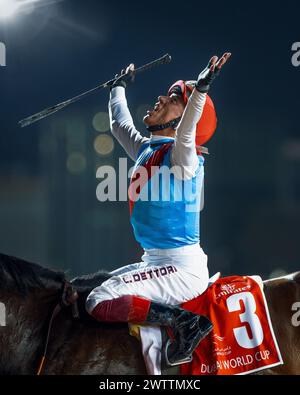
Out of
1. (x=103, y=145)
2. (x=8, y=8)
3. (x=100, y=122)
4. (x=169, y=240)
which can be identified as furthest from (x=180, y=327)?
(x=8, y=8)

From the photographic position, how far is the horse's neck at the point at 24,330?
6.35 feet

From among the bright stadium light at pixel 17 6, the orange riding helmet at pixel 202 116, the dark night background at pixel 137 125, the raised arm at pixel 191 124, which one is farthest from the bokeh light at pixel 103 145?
the raised arm at pixel 191 124

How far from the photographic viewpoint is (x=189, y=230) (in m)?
2.13

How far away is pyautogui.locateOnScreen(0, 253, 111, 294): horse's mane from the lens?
6.57 ft

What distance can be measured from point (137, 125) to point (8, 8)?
1464mm

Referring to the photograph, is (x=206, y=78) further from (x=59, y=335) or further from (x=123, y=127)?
(x=59, y=335)

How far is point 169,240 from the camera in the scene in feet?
6.91

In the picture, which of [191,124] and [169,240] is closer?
[191,124]

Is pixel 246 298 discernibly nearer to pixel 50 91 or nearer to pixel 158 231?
pixel 158 231

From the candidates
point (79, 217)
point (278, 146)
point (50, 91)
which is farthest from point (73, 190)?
point (278, 146)

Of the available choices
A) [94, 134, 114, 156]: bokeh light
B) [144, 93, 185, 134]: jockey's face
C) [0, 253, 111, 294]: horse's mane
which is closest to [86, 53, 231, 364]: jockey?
[144, 93, 185, 134]: jockey's face

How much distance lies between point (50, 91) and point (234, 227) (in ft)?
6.53

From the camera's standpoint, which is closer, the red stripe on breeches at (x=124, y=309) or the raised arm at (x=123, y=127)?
the red stripe on breeches at (x=124, y=309)

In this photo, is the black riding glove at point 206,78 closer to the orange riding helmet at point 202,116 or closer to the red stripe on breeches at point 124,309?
the orange riding helmet at point 202,116
